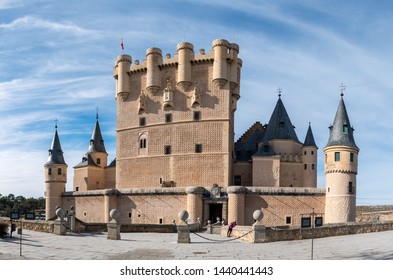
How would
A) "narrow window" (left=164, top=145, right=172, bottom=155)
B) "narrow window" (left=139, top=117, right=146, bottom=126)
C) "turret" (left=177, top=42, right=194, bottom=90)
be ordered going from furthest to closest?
"narrow window" (left=139, top=117, right=146, bottom=126) < "narrow window" (left=164, top=145, right=172, bottom=155) < "turret" (left=177, top=42, right=194, bottom=90)

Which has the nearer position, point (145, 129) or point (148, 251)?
point (148, 251)

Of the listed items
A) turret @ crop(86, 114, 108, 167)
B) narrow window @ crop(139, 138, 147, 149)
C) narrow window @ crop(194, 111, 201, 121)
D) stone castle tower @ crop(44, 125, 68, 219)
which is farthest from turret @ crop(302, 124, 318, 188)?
stone castle tower @ crop(44, 125, 68, 219)

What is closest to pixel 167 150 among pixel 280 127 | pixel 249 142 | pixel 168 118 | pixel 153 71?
pixel 168 118

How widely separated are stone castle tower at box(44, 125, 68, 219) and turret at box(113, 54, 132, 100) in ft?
36.9

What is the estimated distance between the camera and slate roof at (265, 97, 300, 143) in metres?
40.2

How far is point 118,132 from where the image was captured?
43.1 m

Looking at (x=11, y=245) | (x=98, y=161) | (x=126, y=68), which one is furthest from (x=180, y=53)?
(x=11, y=245)

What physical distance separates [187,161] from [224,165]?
370 centimetres

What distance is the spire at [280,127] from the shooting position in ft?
132

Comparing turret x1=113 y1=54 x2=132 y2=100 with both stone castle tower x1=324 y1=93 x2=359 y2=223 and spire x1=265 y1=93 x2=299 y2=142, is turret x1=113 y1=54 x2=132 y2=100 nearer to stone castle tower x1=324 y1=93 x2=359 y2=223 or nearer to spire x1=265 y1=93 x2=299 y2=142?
spire x1=265 y1=93 x2=299 y2=142

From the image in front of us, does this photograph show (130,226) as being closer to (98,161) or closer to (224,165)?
(224,165)

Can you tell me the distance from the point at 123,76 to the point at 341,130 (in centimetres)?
2313

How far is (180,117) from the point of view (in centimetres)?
3928

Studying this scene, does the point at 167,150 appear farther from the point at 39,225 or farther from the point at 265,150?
the point at 39,225
